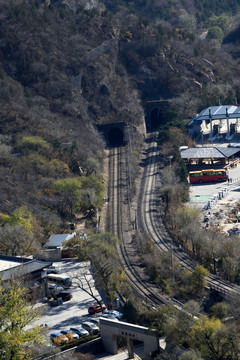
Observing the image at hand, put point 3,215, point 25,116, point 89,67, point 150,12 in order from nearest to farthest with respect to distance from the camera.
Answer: point 3,215
point 25,116
point 89,67
point 150,12

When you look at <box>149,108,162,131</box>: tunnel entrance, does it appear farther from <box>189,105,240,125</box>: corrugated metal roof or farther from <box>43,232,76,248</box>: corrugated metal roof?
<box>43,232,76,248</box>: corrugated metal roof

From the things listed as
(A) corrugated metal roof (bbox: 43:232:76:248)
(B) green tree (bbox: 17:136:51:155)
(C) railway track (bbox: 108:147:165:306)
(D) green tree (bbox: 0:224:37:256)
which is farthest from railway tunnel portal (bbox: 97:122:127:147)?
(D) green tree (bbox: 0:224:37:256)

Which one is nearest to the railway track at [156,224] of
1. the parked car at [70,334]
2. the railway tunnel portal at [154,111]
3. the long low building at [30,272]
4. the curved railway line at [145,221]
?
the curved railway line at [145,221]

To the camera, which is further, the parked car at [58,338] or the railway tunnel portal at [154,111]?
the railway tunnel portal at [154,111]

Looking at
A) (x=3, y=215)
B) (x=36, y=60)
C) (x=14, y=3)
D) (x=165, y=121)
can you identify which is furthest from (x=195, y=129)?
(x=3, y=215)

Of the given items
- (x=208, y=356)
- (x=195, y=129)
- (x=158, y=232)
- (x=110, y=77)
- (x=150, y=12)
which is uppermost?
(x=150, y=12)

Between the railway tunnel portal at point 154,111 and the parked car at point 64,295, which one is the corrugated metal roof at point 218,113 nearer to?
the railway tunnel portal at point 154,111

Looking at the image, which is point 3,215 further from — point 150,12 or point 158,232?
point 150,12
